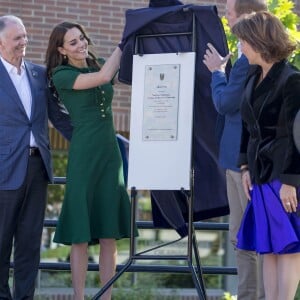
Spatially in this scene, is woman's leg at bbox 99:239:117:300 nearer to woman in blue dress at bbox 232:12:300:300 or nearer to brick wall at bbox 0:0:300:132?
woman in blue dress at bbox 232:12:300:300

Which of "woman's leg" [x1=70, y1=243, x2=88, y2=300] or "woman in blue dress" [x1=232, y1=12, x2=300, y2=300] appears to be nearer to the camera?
"woman in blue dress" [x1=232, y1=12, x2=300, y2=300]

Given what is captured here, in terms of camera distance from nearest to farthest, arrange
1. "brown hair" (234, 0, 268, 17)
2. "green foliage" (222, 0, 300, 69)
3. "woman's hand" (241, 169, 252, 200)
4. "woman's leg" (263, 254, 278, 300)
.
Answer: "woman's leg" (263, 254, 278, 300), "woman's hand" (241, 169, 252, 200), "brown hair" (234, 0, 268, 17), "green foliage" (222, 0, 300, 69)

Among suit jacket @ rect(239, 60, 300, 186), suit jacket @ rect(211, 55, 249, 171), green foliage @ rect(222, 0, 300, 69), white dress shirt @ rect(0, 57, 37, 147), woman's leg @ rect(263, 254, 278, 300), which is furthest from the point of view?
green foliage @ rect(222, 0, 300, 69)

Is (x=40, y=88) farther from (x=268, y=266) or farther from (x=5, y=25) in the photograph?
(x=268, y=266)

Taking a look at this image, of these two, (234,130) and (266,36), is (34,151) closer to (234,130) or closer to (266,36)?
(234,130)

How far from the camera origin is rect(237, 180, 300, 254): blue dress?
17.9 ft

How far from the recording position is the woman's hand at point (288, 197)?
215 inches

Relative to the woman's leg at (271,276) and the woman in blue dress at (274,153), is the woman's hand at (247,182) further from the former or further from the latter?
the woman's leg at (271,276)

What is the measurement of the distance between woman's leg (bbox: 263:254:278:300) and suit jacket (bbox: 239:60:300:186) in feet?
1.39

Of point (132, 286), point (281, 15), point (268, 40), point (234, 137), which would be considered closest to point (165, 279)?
point (132, 286)

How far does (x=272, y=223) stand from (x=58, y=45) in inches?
77.1

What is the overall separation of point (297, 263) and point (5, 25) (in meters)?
2.50

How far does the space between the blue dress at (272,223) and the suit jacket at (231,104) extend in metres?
0.45

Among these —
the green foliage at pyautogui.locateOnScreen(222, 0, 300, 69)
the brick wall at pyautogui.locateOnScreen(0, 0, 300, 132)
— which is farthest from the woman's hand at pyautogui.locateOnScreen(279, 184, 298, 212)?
the brick wall at pyautogui.locateOnScreen(0, 0, 300, 132)
